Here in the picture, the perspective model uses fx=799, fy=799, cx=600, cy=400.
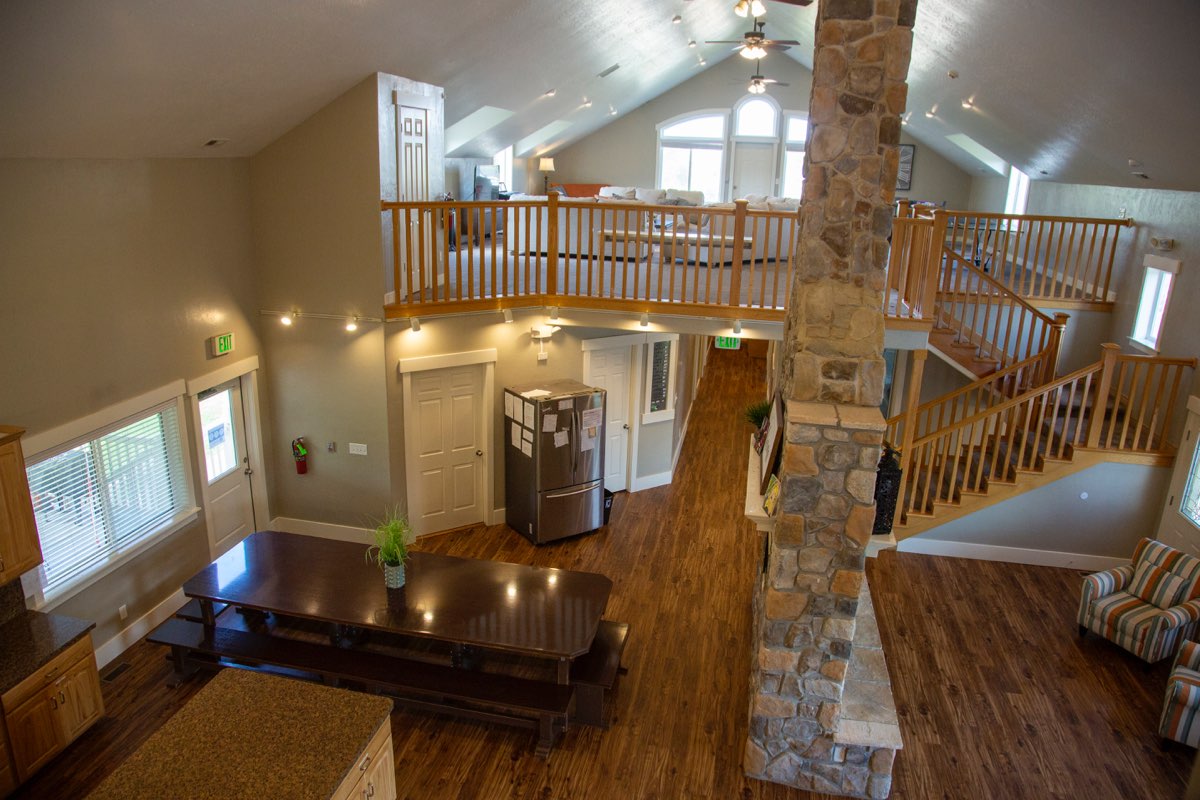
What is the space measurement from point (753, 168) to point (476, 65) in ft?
28.9

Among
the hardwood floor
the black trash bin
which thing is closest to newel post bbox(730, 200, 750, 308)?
the hardwood floor

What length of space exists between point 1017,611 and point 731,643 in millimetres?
2763

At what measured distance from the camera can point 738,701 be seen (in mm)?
5922

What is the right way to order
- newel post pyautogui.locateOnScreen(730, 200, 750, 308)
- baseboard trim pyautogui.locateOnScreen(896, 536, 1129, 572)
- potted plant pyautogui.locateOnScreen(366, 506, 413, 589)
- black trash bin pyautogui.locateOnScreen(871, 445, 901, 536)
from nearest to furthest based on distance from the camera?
1. black trash bin pyautogui.locateOnScreen(871, 445, 901, 536)
2. potted plant pyautogui.locateOnScreen(366, 506, 413, 589)
3. newel post pyautogui.locateOnScreen(730, 200, 750, 308)
4. baseboard trim pyautogui.locateOnScreen(896, 536, 1129, 572)

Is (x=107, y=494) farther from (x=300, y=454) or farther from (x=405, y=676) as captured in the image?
(x=405, y=676)

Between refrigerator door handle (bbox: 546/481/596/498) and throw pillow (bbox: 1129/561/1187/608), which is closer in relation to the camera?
throw pillow (bbox: 1129/561/1187/608)

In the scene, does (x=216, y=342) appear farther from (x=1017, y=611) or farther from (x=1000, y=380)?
(x=1000, y=380)

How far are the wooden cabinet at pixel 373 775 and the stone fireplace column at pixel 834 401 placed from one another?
7.33ft

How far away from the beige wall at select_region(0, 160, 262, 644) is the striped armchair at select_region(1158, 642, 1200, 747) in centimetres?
760

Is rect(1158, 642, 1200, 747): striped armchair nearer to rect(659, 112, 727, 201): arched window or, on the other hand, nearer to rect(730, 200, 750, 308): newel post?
rect(730, 200, 750, 308): newel post

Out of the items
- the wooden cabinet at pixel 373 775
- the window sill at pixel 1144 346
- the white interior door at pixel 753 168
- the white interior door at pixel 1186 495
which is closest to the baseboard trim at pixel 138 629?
the wooden cabinet at pixel 373 775

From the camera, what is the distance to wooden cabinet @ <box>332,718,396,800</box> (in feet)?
12.2

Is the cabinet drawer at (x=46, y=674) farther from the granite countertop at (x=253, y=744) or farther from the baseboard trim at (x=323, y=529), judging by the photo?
the baseboard trim at (x=323, y=529)

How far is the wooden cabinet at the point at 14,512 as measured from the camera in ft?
15.1
